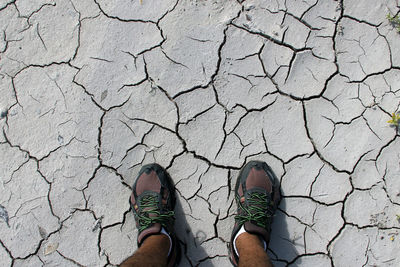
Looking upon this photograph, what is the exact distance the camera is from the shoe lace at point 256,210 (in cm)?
212

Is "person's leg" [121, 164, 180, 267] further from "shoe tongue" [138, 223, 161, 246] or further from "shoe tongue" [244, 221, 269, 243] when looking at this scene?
"shoe tongue" [244, 221, 269, 243]

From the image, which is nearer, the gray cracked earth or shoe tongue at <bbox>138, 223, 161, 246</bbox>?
shoe tongue at <bbox>138, 223, 161, 246</bbox>

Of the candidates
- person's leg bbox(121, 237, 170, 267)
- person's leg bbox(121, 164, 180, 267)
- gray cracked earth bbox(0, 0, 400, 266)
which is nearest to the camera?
person's leg bbox(121, 237, 170, 267)

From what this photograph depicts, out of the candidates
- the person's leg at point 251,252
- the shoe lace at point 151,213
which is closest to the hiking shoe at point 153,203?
the shoe lace at point 151,213

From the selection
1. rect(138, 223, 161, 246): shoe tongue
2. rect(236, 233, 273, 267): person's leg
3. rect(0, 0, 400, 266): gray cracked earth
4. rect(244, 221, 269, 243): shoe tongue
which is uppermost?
rect(0, 0, 400, 266): gray cracked earth

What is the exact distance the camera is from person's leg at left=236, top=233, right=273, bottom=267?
5.81 ft

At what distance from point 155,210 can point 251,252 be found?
68cm

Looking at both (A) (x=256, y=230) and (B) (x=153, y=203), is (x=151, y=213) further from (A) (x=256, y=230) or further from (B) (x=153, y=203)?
(A) (x=256, y=230)

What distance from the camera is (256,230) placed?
6.78ft

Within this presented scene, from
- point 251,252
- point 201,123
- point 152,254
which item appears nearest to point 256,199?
point 251,252

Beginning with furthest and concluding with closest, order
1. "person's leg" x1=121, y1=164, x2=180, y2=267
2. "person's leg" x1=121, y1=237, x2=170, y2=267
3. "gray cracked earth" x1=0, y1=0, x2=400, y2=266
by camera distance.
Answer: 1. "gray cracked earth" x1=0, y1=0, x2=400, y2=266
2. "person's leg" x1=121, y1=164, x2=180, y2=267
3. "person's leg" x1=121, y1=237, x2=170, y2=267

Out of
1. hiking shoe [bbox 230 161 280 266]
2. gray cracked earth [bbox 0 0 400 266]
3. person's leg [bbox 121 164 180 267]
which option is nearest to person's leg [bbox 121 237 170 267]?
person's leg [bbox 121 164 180 267]

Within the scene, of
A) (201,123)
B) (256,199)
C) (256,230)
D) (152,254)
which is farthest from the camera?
(201,123)

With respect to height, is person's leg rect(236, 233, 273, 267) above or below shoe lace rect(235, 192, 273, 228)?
below
